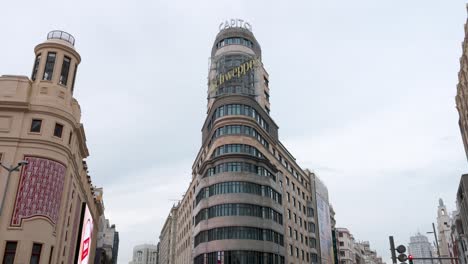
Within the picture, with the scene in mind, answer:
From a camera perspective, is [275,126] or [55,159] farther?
[275,126]

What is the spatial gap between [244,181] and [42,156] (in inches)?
1316

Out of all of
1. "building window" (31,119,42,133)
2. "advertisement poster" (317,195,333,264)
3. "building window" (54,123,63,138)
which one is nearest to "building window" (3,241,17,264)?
"building window" (31,119,42,133)

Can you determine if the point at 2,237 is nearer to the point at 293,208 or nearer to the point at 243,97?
the point at 243,97

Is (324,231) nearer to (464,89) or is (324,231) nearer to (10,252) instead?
(464,89)

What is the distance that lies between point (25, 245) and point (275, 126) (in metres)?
55.1

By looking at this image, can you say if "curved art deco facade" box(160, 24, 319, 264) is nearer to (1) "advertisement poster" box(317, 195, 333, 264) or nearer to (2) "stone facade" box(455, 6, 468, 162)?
(1) "advertisement poster" box(317, 195, 333, 264)

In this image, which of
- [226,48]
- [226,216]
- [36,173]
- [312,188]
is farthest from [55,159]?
[312,188]

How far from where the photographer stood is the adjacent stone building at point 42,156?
2805cm

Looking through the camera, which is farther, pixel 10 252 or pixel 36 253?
pixel 36 253

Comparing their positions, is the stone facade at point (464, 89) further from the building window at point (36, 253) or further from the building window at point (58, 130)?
the building window at point (36, 253)

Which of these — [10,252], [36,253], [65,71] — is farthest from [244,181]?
[10,252]

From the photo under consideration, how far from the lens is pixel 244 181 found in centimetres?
5872

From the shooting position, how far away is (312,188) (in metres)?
88.3

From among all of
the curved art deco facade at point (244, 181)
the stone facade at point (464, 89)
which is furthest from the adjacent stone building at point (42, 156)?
the stone facade at point (464, 89)
